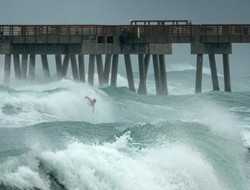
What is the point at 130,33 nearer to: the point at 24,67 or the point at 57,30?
the point at 57,30

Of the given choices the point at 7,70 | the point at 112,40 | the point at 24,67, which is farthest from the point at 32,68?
the point at 112,40

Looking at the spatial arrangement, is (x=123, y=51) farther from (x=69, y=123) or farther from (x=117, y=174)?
(x=117, y=174)

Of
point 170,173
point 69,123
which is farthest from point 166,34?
point 170,173

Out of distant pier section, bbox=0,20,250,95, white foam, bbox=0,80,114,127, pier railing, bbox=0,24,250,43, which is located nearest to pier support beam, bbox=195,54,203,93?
distant pier section, bbox=0,20,250,95

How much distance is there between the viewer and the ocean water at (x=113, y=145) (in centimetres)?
1997

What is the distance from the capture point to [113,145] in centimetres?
2470

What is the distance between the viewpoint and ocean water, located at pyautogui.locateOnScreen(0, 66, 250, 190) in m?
20.0

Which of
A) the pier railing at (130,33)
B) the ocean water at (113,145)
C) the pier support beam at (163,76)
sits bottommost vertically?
the pier support beam at (163,76)

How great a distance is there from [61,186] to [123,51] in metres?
43.2

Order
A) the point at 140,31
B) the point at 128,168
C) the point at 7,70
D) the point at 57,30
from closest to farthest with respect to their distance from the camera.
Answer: the point at 128,168
the point at 57,30
the point at 140,31
the point at 7,70

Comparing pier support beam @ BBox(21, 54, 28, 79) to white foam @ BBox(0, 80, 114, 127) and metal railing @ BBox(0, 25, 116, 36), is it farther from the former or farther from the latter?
white foam @ BBox(0, 80, 114, 127)

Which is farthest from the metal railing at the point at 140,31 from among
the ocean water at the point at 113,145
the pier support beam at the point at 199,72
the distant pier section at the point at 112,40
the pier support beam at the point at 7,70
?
the ocean water at the point at 113,145

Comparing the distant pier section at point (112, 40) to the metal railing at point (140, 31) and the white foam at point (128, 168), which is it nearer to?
the metal railing at point (140, 31)

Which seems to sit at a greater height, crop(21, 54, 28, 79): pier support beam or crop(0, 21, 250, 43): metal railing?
crop(0, 21, 250, 43): metal railing
